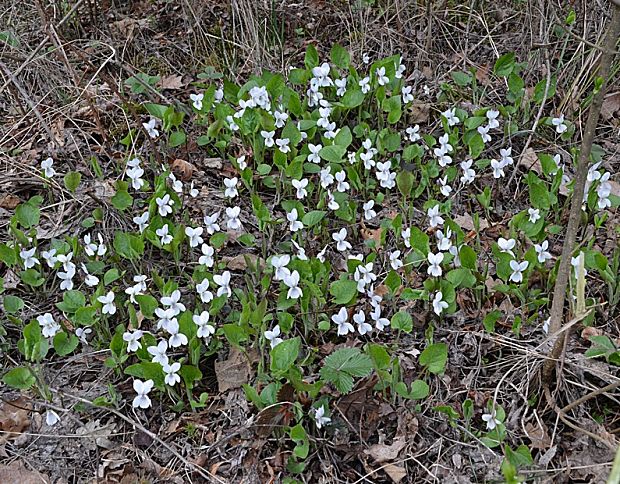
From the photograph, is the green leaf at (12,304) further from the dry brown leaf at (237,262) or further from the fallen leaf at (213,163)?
the fallen leaf at (213,163)

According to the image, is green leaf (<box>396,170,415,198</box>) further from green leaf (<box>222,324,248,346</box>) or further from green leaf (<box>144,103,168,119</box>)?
green leaf (<box>144,103,168,119</box>)

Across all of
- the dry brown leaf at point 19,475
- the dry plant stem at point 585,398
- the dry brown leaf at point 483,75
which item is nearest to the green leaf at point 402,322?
the dry plant stem at point 585,398

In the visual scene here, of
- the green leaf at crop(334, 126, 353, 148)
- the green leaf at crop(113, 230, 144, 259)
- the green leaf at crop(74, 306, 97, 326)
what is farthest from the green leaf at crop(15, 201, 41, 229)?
the green leaf at crop(334, 126, 353, 148)

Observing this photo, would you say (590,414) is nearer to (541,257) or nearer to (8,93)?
(541,257)

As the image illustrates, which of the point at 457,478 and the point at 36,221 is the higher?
the point at 36,221

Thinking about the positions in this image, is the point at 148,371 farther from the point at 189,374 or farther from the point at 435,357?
the point at 435,357

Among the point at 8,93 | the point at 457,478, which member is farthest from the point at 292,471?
the point at 8,93
